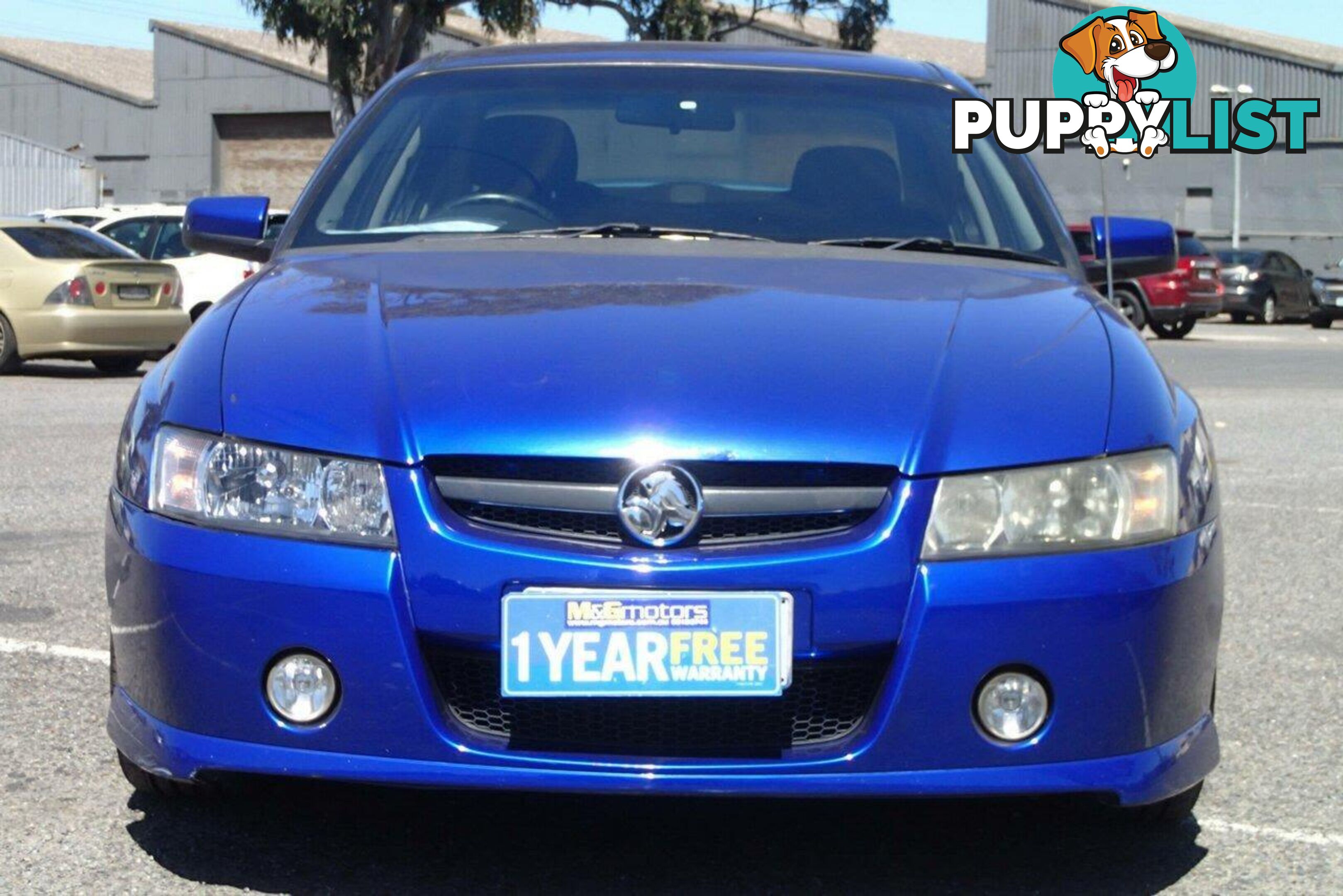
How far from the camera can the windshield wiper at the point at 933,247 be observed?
4.10 metres

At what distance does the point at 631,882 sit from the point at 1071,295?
54.8 inches

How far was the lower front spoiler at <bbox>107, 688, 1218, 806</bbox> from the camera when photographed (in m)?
2.87

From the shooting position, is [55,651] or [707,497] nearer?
[707,497]

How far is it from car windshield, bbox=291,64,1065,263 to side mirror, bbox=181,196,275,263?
0.26 m

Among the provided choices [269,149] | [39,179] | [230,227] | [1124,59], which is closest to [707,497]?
[230,227]

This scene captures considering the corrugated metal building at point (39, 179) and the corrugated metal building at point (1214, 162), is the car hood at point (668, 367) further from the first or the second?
the corrugated metal building at point (1214, 162)

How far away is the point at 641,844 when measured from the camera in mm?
3389

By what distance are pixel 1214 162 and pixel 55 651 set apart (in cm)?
4812

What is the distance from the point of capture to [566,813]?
355 cm

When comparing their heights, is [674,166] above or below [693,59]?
below

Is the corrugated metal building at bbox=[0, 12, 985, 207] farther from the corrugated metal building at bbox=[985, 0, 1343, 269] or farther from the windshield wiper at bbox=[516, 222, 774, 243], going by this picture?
the windshield wiper at bbox=[516, 222, 774, 243]

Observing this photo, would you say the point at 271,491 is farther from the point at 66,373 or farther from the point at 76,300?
the point at 66,373

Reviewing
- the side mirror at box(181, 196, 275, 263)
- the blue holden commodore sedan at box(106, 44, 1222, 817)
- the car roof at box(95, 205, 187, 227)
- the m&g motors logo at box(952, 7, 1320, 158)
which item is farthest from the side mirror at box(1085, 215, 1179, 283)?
the m&g motors logo at box(952, 7, 1320, 158)

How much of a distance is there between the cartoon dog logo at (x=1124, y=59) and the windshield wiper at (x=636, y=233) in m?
30.0
